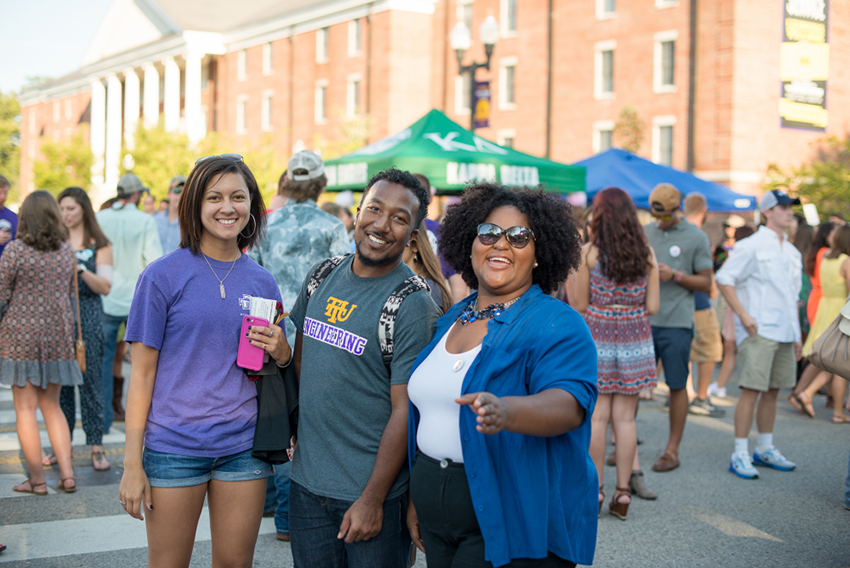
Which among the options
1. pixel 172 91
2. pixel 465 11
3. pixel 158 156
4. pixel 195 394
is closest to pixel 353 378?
pixel 195 394

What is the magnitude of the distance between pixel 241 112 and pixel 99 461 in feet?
153

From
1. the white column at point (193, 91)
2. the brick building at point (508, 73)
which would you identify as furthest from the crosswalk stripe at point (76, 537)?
the white column at point (193, 91)

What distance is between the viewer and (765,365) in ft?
20.2

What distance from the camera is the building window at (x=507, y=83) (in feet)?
116

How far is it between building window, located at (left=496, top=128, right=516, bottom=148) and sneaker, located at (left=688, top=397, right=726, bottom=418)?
27427 mm

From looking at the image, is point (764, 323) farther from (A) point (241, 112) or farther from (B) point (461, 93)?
(A) point (241, 112)

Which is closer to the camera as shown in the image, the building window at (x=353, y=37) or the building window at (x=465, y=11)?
the building window at (x=465, y=11)

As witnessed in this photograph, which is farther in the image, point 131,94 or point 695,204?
point 131,94

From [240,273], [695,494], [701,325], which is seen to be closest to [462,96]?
[701,325]

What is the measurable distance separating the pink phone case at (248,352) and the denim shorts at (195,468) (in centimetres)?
32

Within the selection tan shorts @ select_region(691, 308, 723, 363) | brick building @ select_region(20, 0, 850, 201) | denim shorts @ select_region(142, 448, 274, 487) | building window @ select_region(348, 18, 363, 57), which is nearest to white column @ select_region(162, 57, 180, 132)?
brick building @ select_region(20, 0, 850, 201)

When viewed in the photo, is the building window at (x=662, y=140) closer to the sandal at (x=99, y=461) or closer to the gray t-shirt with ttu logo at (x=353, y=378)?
the sandal at (x=99, y=461)

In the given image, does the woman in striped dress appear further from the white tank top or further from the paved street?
the white tank top

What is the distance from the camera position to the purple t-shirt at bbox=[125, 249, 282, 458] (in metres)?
2.69
